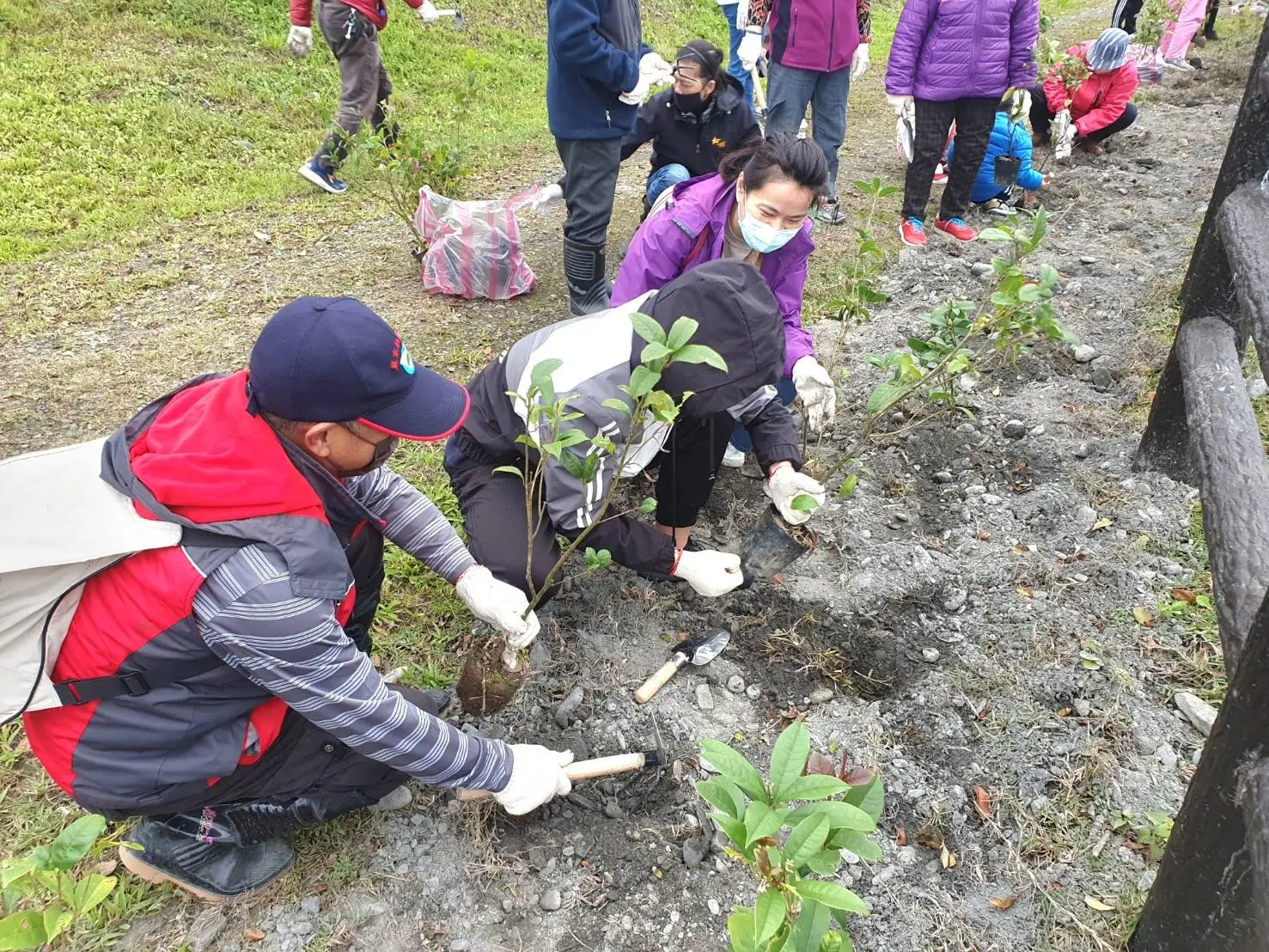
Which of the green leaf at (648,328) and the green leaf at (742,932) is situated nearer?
the green leaf at (742,932)

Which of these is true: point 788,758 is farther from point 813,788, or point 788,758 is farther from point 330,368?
point 330,368

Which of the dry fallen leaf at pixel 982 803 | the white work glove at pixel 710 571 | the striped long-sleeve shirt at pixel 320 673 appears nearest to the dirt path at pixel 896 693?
the dry fallen leaf at pixel 982 803

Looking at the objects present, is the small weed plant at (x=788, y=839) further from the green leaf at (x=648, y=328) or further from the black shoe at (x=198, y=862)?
the black shoe at (x=198, y=862)

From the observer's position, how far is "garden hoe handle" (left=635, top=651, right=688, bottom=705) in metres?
2.06

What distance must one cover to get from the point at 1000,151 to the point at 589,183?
10.1 ft

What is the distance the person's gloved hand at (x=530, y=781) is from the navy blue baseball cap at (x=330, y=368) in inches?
29.8

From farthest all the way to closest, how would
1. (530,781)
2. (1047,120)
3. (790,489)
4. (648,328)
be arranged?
(1047,120), (790,489), (530,781), (648,328)

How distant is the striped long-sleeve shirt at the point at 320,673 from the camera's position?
130 cm

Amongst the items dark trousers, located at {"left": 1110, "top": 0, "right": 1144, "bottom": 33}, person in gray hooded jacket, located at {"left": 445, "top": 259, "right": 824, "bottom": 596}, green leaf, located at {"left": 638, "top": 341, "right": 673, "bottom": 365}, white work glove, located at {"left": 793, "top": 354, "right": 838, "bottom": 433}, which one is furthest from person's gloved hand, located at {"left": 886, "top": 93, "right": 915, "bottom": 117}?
dark trousers, located at {"left": 1110, "top": 0, "right": 1144, "bottom": 33}

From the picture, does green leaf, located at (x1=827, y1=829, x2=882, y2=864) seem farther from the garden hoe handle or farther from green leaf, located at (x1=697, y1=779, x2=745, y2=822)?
the garden hoe handle

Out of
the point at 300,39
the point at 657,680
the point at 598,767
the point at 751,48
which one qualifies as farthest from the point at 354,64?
the point at 598,767

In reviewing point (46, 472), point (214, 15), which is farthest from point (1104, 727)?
point (214, 15)

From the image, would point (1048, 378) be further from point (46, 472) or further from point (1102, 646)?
point (46, 472)

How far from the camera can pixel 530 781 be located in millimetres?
1660
